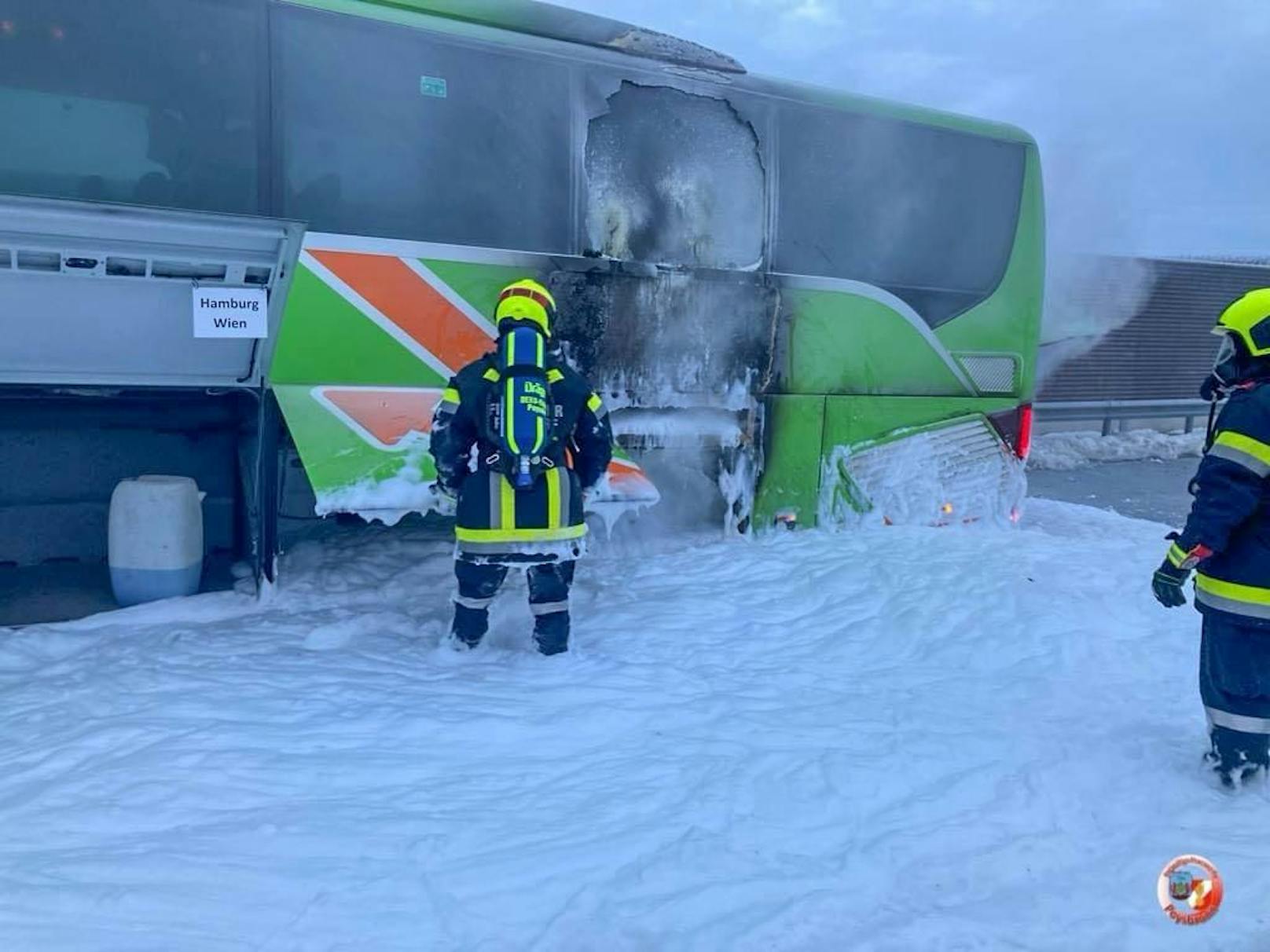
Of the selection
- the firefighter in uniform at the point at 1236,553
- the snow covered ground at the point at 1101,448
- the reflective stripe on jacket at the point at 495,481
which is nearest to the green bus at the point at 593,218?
the reflective stripe on jacket at the point at 495,481

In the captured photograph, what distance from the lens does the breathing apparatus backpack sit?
441 centimetres

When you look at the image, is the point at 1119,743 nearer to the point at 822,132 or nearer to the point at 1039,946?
the point at 1039,946

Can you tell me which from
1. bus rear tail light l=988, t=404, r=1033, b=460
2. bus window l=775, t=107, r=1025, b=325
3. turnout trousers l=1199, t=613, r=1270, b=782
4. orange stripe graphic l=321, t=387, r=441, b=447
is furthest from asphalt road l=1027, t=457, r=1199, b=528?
orange stripe graphic l=321, t=387, r=441, b=447

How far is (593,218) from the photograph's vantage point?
5.73 meters

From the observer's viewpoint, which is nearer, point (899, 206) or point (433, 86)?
point (433, 86)

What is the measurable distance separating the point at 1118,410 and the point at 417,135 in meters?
12.6

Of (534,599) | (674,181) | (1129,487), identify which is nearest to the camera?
(534,599)

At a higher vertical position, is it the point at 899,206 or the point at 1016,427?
the point at 899,206

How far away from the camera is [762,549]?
6480mm

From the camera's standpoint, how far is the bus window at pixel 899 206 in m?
6.48

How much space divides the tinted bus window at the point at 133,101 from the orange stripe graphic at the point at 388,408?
1.01m

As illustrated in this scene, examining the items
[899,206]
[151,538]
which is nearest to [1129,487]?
[899,206]

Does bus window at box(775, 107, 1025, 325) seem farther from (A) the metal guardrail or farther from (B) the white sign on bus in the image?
(A) the metal guardrail

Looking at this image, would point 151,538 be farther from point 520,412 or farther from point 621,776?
point 621,776
